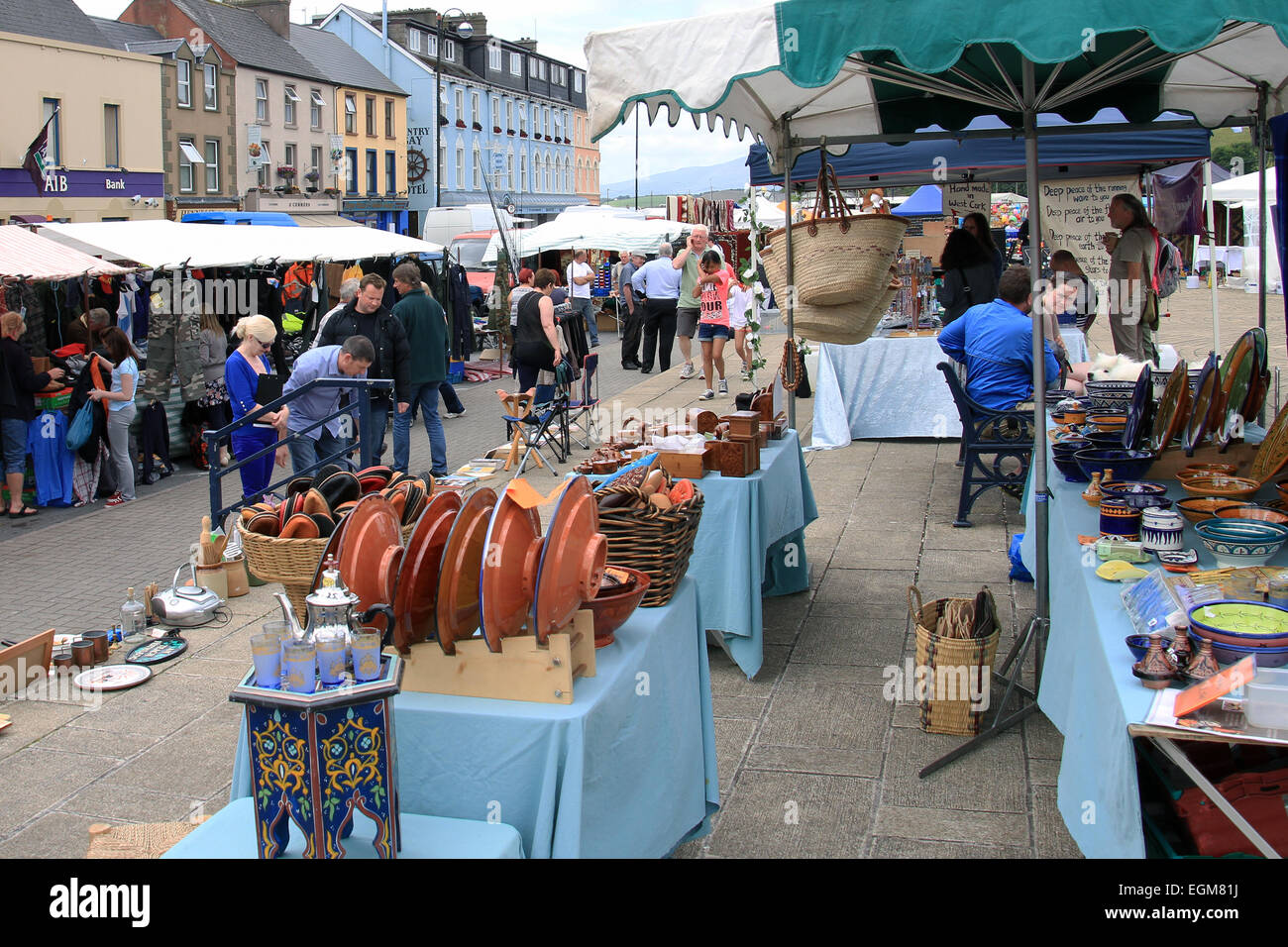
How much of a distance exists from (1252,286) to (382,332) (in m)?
23.6

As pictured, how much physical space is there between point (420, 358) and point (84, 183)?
22.4 m

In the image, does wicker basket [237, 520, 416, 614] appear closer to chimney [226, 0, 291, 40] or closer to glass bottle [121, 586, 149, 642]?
glass bottle [121, 586, 149, 642]

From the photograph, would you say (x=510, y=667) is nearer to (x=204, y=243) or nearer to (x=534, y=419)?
(x=534, y=419)

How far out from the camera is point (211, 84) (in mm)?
35000

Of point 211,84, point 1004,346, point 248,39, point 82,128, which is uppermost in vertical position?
point 248,39

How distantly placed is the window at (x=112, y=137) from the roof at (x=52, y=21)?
1.62 m

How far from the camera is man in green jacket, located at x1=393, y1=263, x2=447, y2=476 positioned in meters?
9.54

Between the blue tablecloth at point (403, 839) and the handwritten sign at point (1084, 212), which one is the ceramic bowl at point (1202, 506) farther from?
the handwritten sign at point (1084, 212)

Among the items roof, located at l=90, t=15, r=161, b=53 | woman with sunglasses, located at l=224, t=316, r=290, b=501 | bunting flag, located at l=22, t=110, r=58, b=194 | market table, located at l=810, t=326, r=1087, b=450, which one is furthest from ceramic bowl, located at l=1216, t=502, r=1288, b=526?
roof, located at l=90, t=15, r=161, b=53

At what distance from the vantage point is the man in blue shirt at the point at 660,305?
A: 51.3 ft

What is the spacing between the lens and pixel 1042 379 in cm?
440

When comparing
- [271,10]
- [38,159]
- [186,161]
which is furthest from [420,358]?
[271,10]

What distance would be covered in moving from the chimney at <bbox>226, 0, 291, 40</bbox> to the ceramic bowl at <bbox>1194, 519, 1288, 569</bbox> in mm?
43347

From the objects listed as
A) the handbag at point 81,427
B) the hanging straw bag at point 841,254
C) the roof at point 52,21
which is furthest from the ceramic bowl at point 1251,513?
the roof at point 52,21
